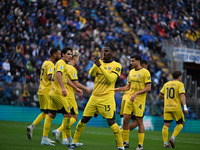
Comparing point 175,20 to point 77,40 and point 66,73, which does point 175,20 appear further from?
point 66,73

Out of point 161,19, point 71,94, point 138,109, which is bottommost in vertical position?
point 138,109

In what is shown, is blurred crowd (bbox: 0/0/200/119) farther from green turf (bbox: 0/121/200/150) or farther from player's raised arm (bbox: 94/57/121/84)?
player's raised arm (bbox: 94/57/121/84)

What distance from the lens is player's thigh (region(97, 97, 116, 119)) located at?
8.16 metres

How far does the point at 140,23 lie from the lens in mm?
26016

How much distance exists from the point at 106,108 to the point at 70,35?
50.0 ft

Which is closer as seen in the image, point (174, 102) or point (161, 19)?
point (174, 102)

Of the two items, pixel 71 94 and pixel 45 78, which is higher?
pixel 45 78

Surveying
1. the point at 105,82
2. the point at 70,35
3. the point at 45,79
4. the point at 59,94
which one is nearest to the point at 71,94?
the point at 45,79

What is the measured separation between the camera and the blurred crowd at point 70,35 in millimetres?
19430

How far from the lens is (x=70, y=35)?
23.0 metres

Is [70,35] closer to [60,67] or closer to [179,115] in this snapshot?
[179,115]

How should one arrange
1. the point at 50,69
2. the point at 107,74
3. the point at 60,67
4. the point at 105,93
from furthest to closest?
the point at 50,69 < the point at 60,67 < the point at 105,93 < the point at 107,74

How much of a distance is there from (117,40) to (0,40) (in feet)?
23.7

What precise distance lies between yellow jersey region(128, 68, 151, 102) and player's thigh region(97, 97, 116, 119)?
219 cm
